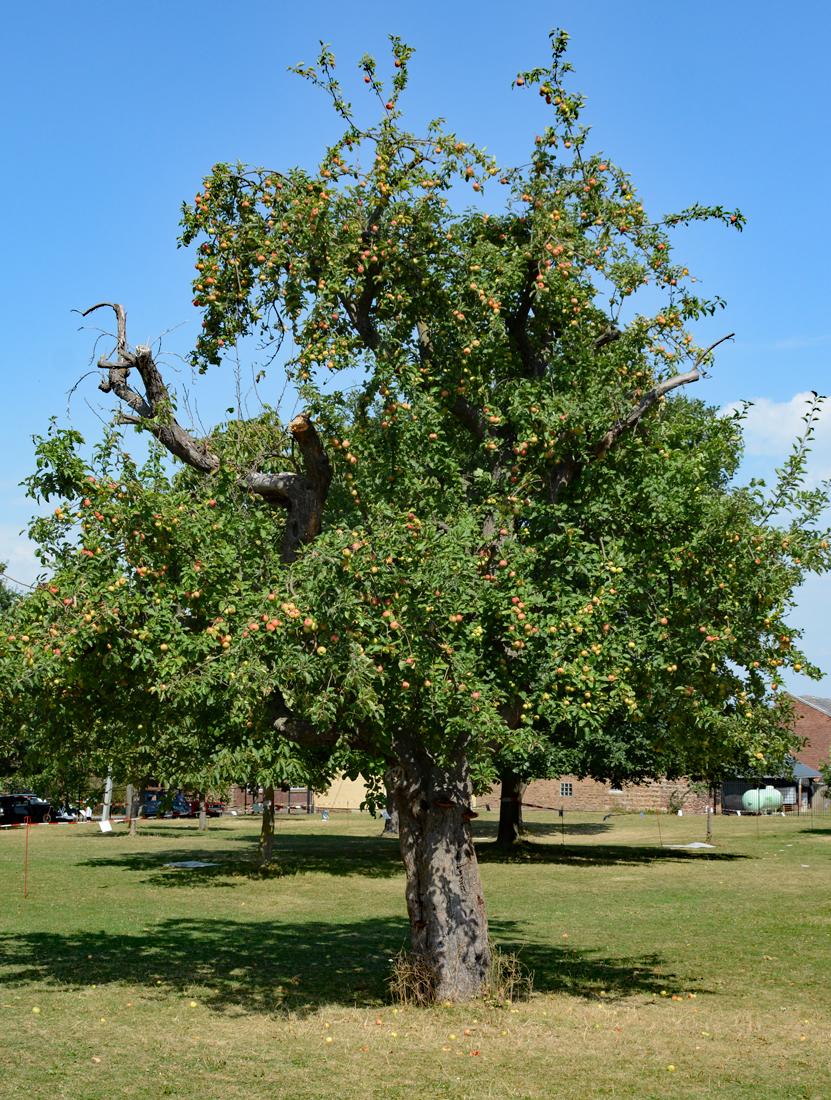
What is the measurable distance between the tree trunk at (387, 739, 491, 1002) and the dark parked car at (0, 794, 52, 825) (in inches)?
1465

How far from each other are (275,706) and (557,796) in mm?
53283

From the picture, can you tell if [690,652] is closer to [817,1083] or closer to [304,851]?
[817,1083]

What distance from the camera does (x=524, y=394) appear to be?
11.2 metres

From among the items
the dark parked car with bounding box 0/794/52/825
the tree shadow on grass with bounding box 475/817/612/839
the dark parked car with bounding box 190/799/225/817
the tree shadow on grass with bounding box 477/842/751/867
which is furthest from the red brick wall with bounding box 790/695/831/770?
the dark parked car with bounding box 0/794/52/825

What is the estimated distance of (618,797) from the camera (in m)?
60.3

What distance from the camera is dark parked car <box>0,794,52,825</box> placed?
4403 centimetres

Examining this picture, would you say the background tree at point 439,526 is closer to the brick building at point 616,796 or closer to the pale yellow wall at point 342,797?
the brick building at point 616,796

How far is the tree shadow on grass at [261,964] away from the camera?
38.6 ft

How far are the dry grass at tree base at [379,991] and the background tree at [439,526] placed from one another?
1.73m

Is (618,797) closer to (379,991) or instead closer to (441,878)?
(379,991)

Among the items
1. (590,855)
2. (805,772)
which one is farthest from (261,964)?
(805,772)

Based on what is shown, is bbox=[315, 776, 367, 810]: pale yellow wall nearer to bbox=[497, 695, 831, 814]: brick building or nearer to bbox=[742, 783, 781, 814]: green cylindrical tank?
bbox=[497, 695, 831, 814]: brick building

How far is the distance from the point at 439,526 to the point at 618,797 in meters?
53.2

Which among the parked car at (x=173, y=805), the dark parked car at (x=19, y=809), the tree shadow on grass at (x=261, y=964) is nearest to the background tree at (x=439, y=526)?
the tree shadow on grass at (x=261, y=964)
